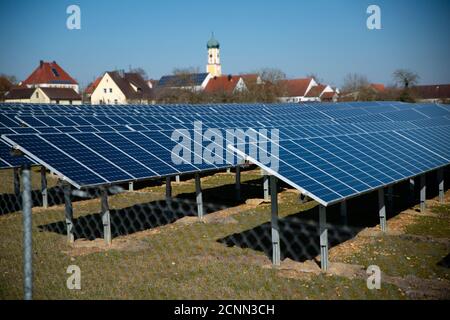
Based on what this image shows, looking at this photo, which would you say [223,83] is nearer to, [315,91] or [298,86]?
[298,86]

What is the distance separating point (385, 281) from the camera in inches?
398

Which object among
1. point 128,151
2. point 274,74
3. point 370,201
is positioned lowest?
point 370,201

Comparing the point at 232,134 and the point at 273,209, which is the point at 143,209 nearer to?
the point at 232,134

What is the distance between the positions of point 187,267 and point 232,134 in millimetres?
9026

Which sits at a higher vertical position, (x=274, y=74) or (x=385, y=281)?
(x=274, y=74)

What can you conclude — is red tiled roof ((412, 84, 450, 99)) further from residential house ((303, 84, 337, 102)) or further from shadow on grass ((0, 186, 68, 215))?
shadow on grass ((0, 186, 68, 215))

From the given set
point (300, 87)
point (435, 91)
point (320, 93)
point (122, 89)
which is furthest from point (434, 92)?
point (122, 89)

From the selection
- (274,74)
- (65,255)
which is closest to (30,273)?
(65,255)

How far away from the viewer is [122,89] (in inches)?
3337

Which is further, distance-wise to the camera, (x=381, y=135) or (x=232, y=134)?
(x=232, y=134)

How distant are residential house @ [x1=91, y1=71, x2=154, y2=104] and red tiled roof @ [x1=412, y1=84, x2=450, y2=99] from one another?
55.2 metres

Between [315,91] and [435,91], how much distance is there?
2442cm

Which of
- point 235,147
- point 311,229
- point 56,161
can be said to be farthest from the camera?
point 311,229

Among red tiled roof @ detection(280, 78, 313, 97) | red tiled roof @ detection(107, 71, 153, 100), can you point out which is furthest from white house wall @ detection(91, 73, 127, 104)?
red tiled roof @ detection(280, 78, 313, 97)
